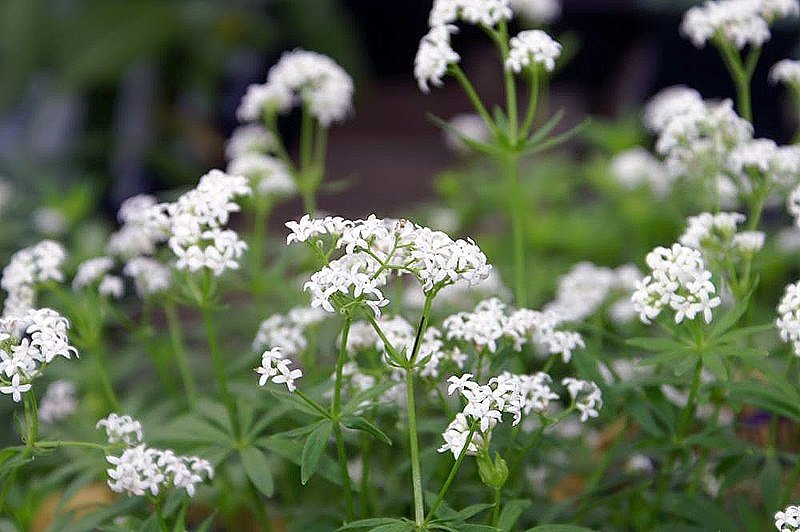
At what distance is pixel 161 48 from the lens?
157 inches

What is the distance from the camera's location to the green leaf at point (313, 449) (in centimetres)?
120

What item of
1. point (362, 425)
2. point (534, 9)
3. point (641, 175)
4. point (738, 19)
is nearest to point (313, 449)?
point (362, 425)

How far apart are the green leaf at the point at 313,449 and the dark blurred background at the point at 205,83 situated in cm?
210

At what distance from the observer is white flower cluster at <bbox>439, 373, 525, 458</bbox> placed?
1157 millimetres

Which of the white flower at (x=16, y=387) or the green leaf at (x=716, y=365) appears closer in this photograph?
the white flower at (x=16, y=387)

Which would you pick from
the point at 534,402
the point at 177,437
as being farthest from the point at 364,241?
the point at 177,437

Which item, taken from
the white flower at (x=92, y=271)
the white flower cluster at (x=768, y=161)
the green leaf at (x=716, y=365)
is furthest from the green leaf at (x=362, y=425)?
the white flower cluster at (x=768, y=161)

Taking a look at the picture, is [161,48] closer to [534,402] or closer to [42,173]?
[42,173]

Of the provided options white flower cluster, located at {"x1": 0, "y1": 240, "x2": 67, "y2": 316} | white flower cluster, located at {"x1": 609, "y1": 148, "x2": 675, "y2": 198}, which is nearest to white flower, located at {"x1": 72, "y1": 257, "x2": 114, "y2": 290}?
white flower cluster, located at {"x1": 0, "y1": 240, "x2": 67, "y2": 316}

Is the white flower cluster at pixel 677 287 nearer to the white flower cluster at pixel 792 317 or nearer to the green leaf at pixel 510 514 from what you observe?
the white flower cluster at pixel 792 317

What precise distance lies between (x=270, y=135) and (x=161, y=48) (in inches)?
83.7

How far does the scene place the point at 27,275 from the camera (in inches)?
59.3

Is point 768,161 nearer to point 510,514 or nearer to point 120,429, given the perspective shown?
point 510,514

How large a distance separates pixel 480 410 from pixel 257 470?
337mm
